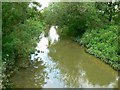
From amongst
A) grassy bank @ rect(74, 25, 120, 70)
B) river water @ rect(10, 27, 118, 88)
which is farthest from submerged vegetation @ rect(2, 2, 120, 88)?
river water @ rect(10, 27, 118, 88)

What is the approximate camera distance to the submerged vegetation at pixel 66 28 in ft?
35.4

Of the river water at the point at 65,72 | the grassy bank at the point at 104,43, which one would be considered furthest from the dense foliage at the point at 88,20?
the river water at the point at 65,72

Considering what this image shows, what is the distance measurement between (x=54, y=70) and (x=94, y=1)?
27.8 feet

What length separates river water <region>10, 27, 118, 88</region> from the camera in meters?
12.0

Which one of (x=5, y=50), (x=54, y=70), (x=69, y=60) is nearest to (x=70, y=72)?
(x=54, y=70)

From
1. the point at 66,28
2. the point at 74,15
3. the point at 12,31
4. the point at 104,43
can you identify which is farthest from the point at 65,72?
the point at 66,28

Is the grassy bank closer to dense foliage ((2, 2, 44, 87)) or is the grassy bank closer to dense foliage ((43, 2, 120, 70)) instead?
dense foliage ((43, 2, 120, 70))

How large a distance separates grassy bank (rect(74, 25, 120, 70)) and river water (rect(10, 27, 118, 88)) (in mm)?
376

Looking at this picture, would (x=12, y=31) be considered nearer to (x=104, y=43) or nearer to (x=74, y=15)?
(x=104, y=43)

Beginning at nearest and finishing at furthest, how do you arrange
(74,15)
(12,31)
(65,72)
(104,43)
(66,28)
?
(12,31)
(65,72)
(104,43)
(74,15)
(66,28)

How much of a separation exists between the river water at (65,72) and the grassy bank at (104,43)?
1.23 feet

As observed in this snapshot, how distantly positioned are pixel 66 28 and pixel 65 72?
8579 mm

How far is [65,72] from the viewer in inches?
535

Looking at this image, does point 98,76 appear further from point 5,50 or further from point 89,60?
point 5,50
